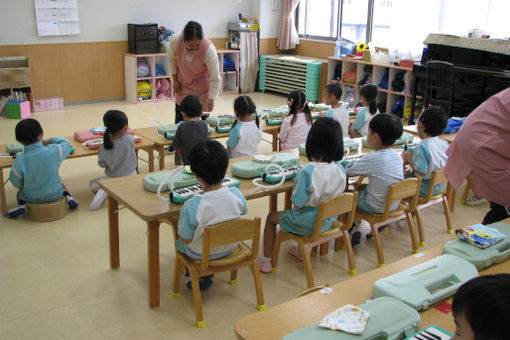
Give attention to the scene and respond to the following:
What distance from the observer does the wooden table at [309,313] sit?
1.42 meters

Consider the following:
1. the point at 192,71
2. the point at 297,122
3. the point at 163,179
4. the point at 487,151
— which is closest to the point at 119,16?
the point at 192,71

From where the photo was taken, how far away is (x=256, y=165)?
2.86 m

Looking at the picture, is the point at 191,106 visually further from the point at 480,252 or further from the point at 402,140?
the point at 480,252

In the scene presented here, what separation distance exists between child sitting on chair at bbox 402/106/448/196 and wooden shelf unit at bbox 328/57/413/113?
11.5 ft

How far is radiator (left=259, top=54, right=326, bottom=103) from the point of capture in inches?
311

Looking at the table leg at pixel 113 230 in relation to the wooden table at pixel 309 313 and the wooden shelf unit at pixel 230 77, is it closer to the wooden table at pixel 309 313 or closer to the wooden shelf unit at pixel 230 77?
the wooden table at pixel 309 313

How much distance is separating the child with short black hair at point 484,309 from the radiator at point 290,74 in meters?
7.01

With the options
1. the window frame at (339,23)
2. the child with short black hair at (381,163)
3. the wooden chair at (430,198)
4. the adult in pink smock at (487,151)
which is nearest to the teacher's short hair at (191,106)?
the child with short black hair at (381,163)

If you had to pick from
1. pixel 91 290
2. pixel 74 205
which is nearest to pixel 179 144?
pixel 74 205

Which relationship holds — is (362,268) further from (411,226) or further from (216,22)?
(216,22)

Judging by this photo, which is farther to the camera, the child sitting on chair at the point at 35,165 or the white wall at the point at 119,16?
the white wall at the point at 119,16

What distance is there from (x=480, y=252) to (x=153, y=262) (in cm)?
149

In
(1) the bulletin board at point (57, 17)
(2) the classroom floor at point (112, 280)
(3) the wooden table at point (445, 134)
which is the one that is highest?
(1) the bulletin board at point (57, 17)

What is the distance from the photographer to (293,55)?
886 centimetres
